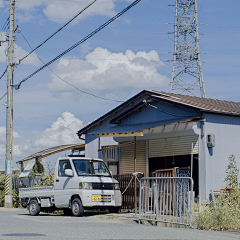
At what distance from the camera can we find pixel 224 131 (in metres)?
16.2

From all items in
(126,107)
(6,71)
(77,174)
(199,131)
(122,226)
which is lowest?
(122,226)

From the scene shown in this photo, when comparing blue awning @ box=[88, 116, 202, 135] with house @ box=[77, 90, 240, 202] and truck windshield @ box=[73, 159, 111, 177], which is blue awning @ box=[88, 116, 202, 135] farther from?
truck windshield @ box=[73, 159, 111, 177]

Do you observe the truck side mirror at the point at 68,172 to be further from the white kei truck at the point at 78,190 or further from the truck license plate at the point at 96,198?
the truck license plate at the point at 96,198

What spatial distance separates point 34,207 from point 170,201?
6.95 m

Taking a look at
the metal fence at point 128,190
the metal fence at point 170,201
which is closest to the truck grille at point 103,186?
the metal fence at point 128,190

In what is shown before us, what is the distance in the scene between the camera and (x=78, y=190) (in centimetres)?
1516

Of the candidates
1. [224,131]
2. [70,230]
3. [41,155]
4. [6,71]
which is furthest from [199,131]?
[6,71]

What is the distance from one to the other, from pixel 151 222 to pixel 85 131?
1005 cm

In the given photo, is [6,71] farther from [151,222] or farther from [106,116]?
[151,222]

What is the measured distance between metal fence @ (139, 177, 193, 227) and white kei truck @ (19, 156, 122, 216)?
223cm

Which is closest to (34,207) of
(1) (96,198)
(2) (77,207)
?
(2) (77,207)

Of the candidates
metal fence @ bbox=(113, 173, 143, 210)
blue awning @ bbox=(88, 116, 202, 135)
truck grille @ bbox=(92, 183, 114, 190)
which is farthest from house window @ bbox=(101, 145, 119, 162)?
truck grille @ bbox=(92, 183, 114, 190)

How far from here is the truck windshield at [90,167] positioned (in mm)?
15875

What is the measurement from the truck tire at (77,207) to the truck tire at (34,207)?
1.94 metres
